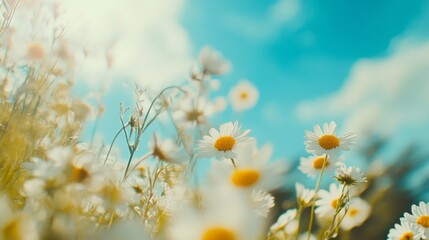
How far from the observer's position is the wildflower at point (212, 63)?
1.48 meters

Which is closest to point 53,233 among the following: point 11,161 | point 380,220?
point 11,161

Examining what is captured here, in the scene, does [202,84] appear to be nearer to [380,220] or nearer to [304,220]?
[304,220]

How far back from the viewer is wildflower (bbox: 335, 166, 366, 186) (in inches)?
42.2

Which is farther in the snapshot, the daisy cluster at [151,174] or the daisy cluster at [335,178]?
the daisy cluster at [335,178]

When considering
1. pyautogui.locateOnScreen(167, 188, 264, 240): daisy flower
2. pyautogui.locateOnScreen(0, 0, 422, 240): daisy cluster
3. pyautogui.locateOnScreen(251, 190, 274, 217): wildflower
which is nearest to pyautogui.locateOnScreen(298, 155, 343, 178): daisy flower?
pyautogui.locateOnScreen(0, 0, 422, 240): daisy cluster

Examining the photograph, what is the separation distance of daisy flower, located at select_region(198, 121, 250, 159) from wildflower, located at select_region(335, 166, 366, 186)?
201 mm

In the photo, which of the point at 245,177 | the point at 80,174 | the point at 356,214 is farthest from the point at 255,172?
the point at 356,214

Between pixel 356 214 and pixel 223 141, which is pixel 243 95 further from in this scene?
pixel 223 141

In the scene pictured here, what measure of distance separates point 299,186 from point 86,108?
3.54 feet

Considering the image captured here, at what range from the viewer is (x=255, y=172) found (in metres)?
0.75

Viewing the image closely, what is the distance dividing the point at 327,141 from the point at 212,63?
1.53 feet

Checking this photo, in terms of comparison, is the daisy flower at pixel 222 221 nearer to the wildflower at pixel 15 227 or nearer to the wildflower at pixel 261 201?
the wildflower at pixel 15 227

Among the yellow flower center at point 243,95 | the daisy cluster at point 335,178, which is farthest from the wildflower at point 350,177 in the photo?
the yellow flower center at point 243,95

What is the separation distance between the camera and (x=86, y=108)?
1975 millimetres
